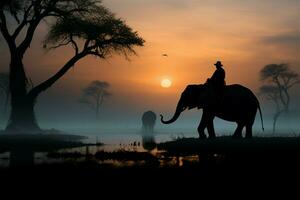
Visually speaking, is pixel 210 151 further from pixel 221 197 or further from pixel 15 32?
pixel 15 32

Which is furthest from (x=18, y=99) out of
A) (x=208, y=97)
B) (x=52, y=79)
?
(x=208, y=97)

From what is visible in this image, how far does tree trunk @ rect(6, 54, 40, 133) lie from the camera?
3684 centimetres

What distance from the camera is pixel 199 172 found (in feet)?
40.3

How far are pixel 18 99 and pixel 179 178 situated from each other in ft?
92.2

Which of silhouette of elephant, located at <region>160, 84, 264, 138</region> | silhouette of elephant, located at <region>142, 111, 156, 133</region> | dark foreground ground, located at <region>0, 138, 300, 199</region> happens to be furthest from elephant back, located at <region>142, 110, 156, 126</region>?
dark foreground ground, located at <region>0, 138, 300, 199</region>

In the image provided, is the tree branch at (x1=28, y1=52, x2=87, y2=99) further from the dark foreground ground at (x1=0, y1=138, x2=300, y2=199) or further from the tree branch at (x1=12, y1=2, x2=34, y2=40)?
the dark foreground ground at (x1=0, y1=138, x2=300, y2=199)

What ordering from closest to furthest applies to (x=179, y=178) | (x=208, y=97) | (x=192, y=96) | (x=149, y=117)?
(x=179, y=178)
(x=208, y=97)
(x=192, y=96)
(x=149, y=117)

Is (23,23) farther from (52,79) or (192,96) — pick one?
(192,96)

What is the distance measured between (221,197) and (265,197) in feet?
2.82

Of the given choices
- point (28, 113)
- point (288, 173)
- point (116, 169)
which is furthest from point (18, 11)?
point (288, 173)

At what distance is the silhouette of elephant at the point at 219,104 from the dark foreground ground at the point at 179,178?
270 inches

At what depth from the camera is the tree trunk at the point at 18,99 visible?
36.8 m

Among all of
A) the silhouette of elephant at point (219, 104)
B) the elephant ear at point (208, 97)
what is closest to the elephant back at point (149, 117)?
the silhouette of elephant at point (219, 104)

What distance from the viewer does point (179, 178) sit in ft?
37.2
